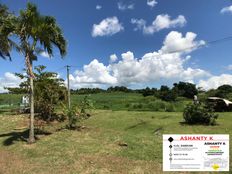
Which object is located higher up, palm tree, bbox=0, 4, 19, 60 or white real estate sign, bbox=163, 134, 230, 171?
palm tree, bbox=0, 4, 19, 60

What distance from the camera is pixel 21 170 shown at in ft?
23.4

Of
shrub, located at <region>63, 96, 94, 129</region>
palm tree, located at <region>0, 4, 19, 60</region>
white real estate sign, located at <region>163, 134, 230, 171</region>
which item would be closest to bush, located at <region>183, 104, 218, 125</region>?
shrub, located at <region>63, 96, 94, 129</region>

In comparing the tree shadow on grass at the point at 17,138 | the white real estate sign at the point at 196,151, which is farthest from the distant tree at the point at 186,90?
the white real estate sign at the point at 196,151

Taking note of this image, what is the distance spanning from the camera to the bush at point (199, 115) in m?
13.7

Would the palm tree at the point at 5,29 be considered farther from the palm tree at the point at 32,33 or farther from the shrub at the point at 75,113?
the shrub at the point at 75,113

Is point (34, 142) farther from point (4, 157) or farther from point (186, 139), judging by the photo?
point (186, 139)

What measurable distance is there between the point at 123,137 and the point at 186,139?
525 cm

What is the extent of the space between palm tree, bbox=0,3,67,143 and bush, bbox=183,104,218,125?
814cm

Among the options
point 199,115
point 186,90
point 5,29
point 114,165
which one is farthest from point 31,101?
point 186,90

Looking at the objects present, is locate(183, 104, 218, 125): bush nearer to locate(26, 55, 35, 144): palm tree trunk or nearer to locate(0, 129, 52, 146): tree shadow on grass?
locate(0, 129, 52, 146): tree shadow on grass

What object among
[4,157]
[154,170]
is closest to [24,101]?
[4,157]

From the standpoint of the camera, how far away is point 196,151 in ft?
17.9

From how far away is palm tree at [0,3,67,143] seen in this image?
33.4 feet

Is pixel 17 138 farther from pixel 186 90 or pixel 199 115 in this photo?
pixel 186 90
